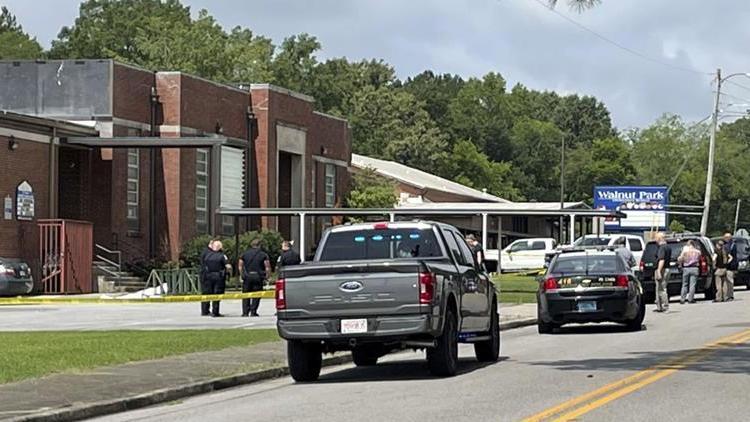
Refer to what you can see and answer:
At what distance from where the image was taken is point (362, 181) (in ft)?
228

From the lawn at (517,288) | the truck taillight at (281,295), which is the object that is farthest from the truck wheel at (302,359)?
the lawn at (517,288)

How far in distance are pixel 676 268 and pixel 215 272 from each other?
1391 centimetres

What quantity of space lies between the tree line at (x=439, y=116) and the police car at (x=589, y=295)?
65157 mm

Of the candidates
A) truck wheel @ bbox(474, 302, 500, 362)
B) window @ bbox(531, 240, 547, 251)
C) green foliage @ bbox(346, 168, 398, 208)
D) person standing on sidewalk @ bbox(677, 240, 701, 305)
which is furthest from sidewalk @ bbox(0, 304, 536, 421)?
window @ bbox(531, 240, 547, 251)

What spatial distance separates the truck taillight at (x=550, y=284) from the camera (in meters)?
26.0

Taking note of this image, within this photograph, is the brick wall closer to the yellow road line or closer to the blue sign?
the yellow road line

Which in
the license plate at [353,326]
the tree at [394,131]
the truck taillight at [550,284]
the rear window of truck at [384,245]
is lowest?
the license plate at [353,326]

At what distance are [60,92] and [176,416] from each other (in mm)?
35454

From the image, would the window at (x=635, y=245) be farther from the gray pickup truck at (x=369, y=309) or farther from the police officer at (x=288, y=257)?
the gray pickup truck at (x=369, y=309)

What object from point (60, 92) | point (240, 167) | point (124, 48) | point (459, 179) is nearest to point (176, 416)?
point (60, 92)

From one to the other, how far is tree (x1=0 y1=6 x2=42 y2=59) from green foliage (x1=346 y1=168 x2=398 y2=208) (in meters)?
37.2

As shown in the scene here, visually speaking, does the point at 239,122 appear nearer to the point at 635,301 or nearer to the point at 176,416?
the point at 635,301

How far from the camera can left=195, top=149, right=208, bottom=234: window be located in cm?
5197

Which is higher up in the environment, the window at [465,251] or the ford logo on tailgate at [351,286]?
the window at [465,251]
